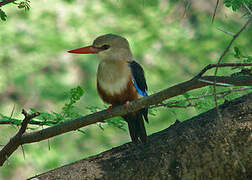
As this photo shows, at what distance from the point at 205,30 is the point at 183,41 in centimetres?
92

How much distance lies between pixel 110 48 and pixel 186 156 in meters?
1.50

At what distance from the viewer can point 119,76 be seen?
329 centimetres

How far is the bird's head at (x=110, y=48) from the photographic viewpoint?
A: 3393 mm

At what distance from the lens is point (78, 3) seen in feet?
25.0

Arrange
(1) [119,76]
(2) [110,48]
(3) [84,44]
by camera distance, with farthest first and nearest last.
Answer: (3) [84,44], (2) [110,48], (1) [119,76]

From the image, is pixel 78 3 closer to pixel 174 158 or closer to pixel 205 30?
pixel 205 30

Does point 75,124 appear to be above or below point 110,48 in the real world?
below

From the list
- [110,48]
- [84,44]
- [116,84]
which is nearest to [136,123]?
[116,84]

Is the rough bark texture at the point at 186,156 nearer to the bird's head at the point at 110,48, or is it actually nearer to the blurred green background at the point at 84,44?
the bird's head at the point at 110,48

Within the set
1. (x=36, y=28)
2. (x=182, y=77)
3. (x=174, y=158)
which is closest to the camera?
(x=174, y=158)

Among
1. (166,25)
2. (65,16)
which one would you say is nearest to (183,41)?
(166,25)

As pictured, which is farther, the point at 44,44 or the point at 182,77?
the point at 182,77

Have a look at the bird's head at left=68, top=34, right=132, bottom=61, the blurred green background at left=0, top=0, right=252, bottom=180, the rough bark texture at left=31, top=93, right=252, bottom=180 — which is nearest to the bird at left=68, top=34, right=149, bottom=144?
the bird's head at left=68, top=34, right=132, bottom=61

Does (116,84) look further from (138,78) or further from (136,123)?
(136,123)
